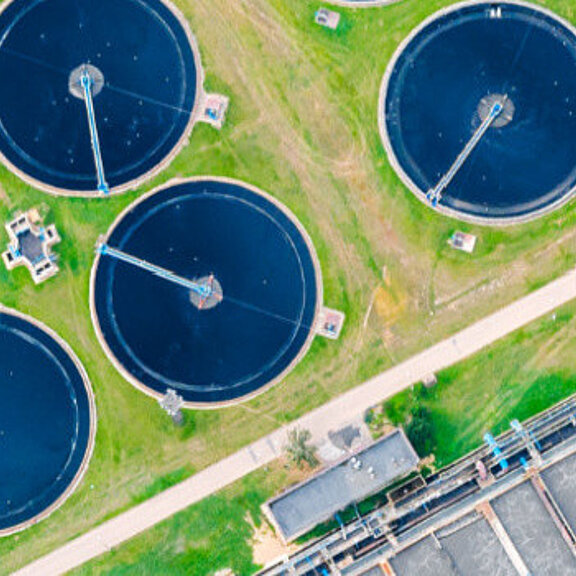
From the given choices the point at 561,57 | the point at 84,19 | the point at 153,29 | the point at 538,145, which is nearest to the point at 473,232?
the point at 538,145

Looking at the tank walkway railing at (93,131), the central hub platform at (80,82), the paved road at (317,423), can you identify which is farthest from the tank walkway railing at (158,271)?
the paved road at (317,423)

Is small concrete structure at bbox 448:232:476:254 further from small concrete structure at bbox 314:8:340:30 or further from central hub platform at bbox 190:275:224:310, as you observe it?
small concrete structure at bbox 314:8:340:30

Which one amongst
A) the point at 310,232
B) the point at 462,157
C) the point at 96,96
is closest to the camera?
the point at 96,96

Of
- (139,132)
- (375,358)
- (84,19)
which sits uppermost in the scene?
(84,19)

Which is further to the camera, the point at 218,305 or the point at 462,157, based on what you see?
the point at 462,157

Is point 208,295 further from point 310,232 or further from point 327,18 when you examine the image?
point 327,18

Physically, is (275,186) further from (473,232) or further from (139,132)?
(473,232)

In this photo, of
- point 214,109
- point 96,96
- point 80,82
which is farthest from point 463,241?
point 80,82
